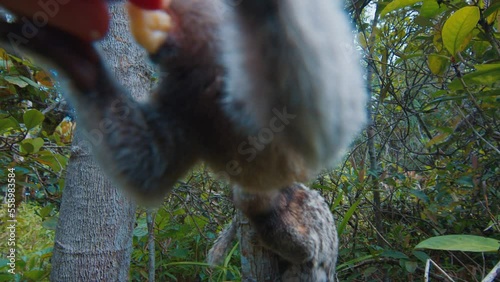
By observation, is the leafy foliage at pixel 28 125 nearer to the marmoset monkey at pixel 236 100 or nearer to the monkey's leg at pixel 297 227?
the marmoset monkey at pixel 236 100

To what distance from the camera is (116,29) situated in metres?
1.65

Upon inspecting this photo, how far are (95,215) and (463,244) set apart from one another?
59.3 inches

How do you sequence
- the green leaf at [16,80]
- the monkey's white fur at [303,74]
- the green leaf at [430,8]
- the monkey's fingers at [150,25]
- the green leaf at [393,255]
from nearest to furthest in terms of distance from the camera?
the monkey's white fur at [303,74] → the monkey's fingers at [150,25] → the green leaf at [430,8] → the green leaf at [16,80] → the green leaf at [393,255]

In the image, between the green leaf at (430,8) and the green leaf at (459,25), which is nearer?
the green leaf at (459,25)

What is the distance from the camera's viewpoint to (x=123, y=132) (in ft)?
4.13

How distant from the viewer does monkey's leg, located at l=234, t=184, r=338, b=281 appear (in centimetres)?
160

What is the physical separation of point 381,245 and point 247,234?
62.9 inches

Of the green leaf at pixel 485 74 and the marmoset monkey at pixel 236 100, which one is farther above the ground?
the green leaf at pixel 485 74

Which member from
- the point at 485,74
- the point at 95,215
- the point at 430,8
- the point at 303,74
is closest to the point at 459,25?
the point at 485,74

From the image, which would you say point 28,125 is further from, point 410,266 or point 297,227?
point 410,266

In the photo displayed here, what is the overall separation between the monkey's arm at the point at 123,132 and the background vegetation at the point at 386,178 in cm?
64

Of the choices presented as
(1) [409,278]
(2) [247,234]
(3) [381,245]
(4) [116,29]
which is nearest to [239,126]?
(2) [247,234]

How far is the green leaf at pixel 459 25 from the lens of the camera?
1.27 m

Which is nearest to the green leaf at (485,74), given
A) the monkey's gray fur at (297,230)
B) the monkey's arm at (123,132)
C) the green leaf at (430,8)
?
the green leaf at (430,8)
